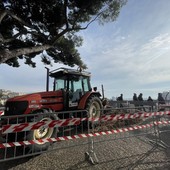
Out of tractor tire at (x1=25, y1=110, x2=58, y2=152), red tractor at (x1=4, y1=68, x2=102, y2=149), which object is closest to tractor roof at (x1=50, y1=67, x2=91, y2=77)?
red tractor at (x1=4, y1=68, x2=102, y2=149)

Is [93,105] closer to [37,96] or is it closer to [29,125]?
[37,96]

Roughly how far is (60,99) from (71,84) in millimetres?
944

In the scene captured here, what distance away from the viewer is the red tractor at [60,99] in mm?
5602

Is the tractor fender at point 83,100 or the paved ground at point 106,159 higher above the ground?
the tractor fender at point 83,100

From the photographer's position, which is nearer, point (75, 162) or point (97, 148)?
point (75, 162)

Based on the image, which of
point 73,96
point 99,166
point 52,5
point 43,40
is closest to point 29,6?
point 52,5

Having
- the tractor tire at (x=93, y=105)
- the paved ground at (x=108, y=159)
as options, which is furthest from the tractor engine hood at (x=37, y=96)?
the paved ground at (x=108, y=159)

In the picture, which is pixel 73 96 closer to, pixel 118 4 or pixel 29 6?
pixel 29 6

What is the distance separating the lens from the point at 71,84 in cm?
753

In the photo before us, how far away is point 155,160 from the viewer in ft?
15.2

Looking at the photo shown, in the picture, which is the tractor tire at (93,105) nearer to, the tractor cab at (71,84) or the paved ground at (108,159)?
the tractor cab at (71,84)

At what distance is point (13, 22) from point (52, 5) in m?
2.96

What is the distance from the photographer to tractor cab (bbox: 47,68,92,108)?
285 inches

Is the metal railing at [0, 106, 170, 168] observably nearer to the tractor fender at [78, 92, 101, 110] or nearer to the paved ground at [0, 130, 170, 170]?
the paved ground at [0, 130, 170, 170]
